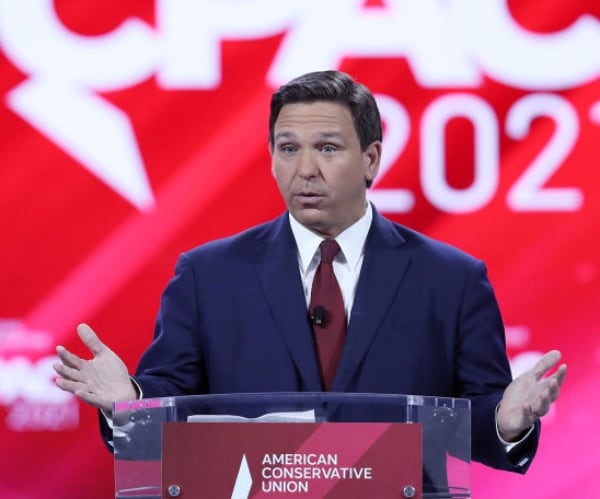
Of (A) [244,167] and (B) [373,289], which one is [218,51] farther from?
(B) [373,289]

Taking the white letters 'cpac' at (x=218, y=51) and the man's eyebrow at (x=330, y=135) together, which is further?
the white letters 'cpac' at (x=218, y=51)

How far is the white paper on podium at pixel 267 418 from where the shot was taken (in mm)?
1509

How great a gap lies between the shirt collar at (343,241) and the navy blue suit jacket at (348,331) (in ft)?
0.06

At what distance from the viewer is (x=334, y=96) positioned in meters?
2.33

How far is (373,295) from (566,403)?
1.06m

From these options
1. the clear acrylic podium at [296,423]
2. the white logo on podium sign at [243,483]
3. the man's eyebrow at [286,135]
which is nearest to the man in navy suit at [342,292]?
the man's eyebrow at [286,135]

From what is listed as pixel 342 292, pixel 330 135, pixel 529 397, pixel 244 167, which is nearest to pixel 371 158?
pixel 330 135

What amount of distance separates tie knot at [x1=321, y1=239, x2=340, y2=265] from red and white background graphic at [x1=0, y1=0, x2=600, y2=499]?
0.78 metres

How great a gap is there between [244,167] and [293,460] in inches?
67.4

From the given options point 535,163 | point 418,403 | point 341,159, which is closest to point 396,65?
point 535,163

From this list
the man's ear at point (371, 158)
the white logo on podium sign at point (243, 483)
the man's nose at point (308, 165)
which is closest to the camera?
the white logo on podium sign at point (243, 483)

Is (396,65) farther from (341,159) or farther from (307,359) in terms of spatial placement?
(307,359)

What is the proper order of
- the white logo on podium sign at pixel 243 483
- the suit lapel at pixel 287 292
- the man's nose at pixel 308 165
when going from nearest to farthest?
the white logo on podium sign at pixel 243 483
the suit lapel at pixel 287 292
the man's nose at pixel 308 165

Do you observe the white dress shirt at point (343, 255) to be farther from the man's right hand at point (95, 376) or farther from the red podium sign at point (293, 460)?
the red podium sign at point (293, 460)
